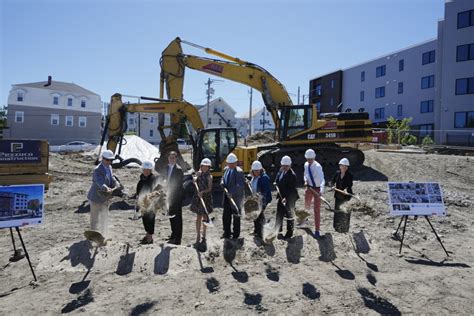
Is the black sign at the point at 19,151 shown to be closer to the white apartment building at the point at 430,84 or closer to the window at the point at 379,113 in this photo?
the white apartment building at the point at 430,84

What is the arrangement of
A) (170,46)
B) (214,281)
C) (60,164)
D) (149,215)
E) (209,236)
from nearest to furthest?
1. (214,281)
2. (149,215)
3. (209,236)
4. (170,46)
5. (60,164)

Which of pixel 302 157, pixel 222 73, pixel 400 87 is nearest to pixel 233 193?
pixel 302 157

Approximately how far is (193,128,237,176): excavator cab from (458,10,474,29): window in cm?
2627

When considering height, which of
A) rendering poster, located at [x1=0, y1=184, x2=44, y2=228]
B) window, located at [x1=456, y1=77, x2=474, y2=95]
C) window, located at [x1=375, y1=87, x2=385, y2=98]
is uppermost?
window, located at [x1=375, y1=87, x2=385, y2=98]

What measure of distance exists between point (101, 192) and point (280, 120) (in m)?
9.18

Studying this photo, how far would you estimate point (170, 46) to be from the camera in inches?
534

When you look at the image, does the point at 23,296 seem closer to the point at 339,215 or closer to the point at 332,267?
the point at 332,267

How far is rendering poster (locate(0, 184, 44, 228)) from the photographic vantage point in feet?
19.2

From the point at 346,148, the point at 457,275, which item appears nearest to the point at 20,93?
the point at 346,148

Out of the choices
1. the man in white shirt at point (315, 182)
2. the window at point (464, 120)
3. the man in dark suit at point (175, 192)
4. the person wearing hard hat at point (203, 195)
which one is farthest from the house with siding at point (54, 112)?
the man in white shirt at point (315, 182)

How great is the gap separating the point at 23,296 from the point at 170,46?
10.3 metres

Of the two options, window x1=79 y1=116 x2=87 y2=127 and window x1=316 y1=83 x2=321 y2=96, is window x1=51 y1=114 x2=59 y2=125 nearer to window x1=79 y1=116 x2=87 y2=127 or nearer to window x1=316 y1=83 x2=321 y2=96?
window x1=79 y1=116 x2=87 y2=127

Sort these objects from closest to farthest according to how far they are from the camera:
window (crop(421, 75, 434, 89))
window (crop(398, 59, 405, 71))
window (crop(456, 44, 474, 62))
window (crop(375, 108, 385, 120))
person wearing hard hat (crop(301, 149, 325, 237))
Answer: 1. person wearing hard hat (crop(301, 149, 325, 237))
2. window (crop(456, 44, 474, 62))
3. window (crop(421, 75, 434, 89))
4. window (crop(398, 59, 405, 71))
5. window (crop(375, 108, 385, 120))

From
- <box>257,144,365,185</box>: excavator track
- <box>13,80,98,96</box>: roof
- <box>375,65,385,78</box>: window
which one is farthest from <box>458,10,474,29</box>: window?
<box>13,80,98,96</box>: roof
